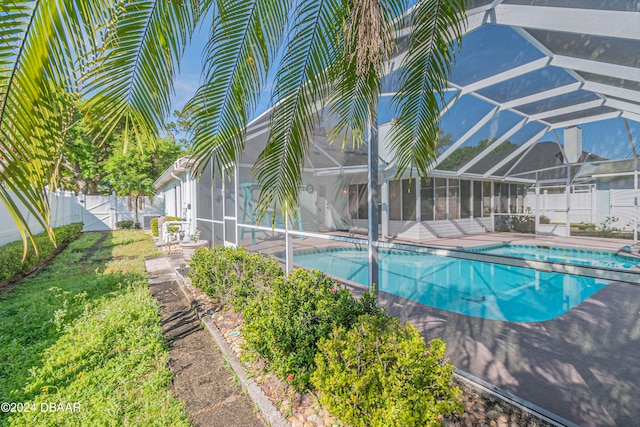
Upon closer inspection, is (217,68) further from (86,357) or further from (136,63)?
(86,357)

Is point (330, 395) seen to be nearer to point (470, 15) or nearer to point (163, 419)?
point (163, 419)

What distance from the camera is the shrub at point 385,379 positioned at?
5.59 feet

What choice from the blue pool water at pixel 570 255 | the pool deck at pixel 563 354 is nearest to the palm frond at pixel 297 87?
the pool deck at pixel 563 354

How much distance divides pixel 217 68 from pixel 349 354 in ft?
7.74

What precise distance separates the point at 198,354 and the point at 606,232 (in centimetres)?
1252

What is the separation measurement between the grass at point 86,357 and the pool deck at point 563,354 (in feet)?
9.62

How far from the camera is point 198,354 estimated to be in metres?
3.45

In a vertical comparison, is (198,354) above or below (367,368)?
below

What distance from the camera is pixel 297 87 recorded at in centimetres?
239

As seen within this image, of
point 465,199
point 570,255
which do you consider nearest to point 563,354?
point 570,255

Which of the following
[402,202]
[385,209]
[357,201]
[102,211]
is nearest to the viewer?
[357,201]

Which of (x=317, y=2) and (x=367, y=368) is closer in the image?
(x=367, y=368)

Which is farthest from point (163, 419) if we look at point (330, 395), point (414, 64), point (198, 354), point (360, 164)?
point (360, 164)

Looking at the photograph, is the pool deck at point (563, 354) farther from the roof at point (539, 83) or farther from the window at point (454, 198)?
the window at point (454, 198)
